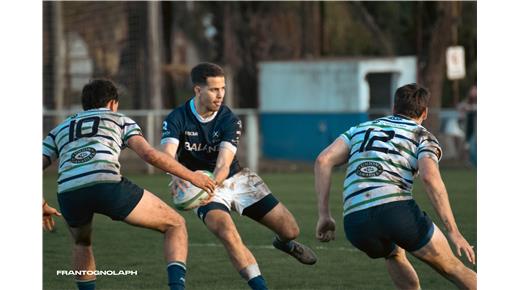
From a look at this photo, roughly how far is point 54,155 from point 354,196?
2259 millimetres

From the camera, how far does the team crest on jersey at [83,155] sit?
8.13 meters

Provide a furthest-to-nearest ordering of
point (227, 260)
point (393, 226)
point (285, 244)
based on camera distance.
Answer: point (227, 260)
point (285, 244)
point (393, 226)

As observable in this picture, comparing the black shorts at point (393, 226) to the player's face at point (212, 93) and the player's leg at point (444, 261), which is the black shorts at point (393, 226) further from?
the player's face at point (212, 93)

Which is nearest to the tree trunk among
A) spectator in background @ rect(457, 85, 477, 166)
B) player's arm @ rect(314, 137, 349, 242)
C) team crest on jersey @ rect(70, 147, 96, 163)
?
spectator in background @ rect(457, 85, 477, 166)

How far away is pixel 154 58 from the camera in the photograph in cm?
2403

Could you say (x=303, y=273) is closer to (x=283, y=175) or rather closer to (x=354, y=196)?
(x=354, y=196)

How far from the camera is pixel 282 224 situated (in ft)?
30.6

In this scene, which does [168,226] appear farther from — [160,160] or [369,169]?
[369,169]

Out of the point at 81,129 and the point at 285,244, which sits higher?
the point at 81,129

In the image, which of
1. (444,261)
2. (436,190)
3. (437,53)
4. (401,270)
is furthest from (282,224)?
(437,53)

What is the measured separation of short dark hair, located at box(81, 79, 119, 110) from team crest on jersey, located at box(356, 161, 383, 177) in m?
1.95

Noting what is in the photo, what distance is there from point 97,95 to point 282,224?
1921 millimetres

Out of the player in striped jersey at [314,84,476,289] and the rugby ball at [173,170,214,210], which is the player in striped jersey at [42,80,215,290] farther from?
the player in striped jersey at [314,84,476,289]

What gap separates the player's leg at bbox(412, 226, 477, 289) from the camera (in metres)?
7.48
